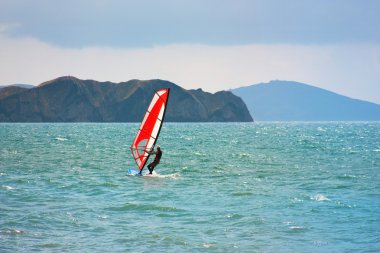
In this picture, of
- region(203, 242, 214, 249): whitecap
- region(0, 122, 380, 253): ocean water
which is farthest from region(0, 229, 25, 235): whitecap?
region(203, 242, 214, 249): whitecap

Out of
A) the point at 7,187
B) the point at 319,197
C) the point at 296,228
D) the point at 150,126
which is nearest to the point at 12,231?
the point at 296,228

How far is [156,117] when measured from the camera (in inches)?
1390

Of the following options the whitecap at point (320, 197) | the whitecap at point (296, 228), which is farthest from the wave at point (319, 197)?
the whitecap at point (296, 228)

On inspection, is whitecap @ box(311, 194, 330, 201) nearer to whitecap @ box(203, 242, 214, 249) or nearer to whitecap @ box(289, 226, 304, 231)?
whitecap @ box(289, 226, 304, 231)

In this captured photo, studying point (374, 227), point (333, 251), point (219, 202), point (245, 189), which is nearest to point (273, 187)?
point (245, 189)

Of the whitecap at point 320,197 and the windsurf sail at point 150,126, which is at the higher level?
the windsurf sail at point 150,126

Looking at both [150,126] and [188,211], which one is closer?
[188,211]

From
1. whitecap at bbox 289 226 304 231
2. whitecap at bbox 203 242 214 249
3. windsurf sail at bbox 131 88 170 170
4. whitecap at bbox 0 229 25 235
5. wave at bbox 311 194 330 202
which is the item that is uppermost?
windsurf sail at bbox 131 88 170 170

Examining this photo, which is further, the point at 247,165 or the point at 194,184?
the point at 247,165

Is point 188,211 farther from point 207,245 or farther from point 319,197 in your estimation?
point 319,197

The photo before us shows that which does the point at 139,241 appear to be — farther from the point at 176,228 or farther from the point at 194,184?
the point at 194,184

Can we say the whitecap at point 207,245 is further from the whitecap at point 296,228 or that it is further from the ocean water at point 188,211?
the whitecap at point 296,228

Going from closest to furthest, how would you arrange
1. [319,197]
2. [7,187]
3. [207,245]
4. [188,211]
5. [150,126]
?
1. [207,245]
2. [188,211]
3. [319,197]
4. [7,187]
5. [150,126]

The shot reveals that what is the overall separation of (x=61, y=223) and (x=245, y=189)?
38.3 ft
